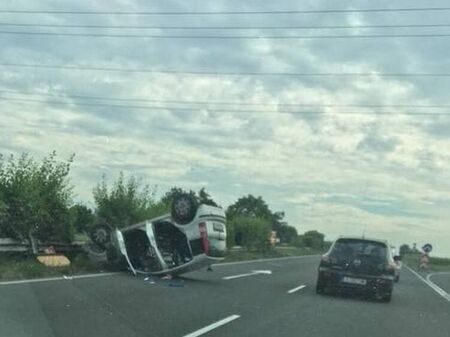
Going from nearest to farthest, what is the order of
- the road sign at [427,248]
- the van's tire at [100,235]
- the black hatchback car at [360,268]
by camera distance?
the black hatchback car at [360,268] < the van's tire at [100,235] < the road sign at [427,248]

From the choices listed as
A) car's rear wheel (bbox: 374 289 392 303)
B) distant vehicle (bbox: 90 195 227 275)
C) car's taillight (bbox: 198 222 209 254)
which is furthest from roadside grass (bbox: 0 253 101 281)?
car's rear wheel (bbox: 374 289 392 303)

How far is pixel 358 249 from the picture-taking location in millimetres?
18656

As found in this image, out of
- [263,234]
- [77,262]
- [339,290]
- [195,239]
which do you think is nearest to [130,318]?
[195,239]

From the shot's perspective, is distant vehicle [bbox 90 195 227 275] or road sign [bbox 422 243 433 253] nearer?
distant vehicle [bbox 90 195 227 275]

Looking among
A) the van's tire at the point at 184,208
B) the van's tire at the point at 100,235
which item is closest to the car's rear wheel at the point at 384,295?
the van's tire at the point at 184,208

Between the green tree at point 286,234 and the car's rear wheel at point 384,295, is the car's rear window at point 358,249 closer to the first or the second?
the car's rear wheel at point 384,295

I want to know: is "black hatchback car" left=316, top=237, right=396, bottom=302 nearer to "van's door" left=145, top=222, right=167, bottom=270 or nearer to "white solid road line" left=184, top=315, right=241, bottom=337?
"van's door" left=145, top=222, right=167, bottom=270

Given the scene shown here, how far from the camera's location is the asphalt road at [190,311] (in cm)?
1034

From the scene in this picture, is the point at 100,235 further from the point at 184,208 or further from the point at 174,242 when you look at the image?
the point at 184,208

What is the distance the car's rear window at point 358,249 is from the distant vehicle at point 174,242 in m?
3.17

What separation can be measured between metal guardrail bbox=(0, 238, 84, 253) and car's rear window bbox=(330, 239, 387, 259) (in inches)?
365

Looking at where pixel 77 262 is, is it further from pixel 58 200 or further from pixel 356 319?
pixel 356 319

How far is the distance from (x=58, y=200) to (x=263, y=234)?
4109cm

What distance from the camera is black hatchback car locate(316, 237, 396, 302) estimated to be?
18.0 metres
